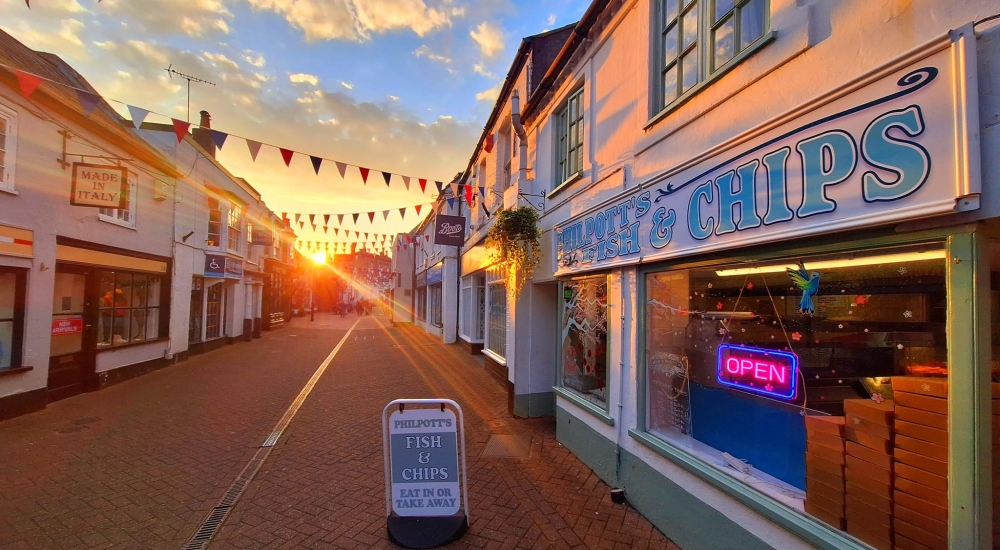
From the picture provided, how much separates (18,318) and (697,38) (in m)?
10.9

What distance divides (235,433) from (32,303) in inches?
183

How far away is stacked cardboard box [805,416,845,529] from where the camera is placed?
104 inches

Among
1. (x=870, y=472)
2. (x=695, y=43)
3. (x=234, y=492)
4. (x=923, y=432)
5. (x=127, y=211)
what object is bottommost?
(x=234, y=492)

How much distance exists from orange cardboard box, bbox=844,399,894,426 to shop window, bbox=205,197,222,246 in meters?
17.5

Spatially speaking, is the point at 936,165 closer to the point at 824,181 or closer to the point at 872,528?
the point at 824,181

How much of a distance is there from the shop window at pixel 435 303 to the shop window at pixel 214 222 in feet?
30.2

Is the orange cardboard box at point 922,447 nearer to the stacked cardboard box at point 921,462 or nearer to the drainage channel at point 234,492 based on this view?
the stacked cardboard box at point 921,462

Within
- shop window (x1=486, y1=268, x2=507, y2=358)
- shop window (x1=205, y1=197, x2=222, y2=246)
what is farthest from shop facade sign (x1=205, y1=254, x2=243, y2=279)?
shop window (x1=486, y1=268, x2=507, y2=358)

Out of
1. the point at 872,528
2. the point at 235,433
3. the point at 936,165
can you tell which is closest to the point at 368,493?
the point at 235,433

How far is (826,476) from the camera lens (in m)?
2.74

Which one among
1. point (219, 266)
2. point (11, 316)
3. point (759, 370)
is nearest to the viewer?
point (759, 370)

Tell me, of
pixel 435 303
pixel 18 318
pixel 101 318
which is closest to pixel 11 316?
pixel 18 318

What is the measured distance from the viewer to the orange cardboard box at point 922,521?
6.96ft

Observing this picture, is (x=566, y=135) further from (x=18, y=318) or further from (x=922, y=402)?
(x=18, y=318)
